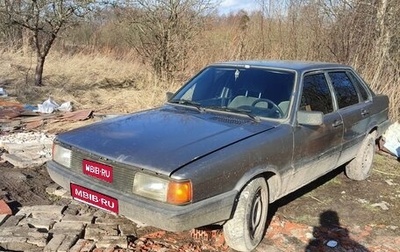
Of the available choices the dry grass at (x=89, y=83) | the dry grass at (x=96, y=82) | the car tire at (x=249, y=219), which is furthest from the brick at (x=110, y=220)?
the dry grass at (x=89, y=83)

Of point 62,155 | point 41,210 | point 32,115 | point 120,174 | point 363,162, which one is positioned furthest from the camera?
point 32,115

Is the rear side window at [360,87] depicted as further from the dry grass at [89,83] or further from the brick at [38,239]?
the dry grass at [89,83]

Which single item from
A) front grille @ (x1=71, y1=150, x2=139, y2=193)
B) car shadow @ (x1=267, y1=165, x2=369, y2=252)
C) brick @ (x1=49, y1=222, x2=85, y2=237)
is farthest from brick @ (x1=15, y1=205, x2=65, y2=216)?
car shadow @ (x1=267, y1=165, x2=369, y2=252)

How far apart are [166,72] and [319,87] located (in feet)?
27.3

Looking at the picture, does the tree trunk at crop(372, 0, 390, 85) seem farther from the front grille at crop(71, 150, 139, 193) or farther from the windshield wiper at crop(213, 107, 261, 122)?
the front grille at crop(71, 150, 139, 193)

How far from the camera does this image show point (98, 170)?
3145 millimetres

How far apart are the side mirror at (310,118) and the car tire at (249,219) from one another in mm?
767

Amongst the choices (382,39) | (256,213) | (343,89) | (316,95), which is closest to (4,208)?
(256,213)

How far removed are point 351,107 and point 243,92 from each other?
1.59 meters

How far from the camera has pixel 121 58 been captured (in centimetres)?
1609

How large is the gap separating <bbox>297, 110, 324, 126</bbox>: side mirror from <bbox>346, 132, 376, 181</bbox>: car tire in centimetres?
195

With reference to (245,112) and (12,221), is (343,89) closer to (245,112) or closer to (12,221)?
(245,112)

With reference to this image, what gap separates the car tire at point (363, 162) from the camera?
5.45 metres

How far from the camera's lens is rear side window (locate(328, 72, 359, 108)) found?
476cm
